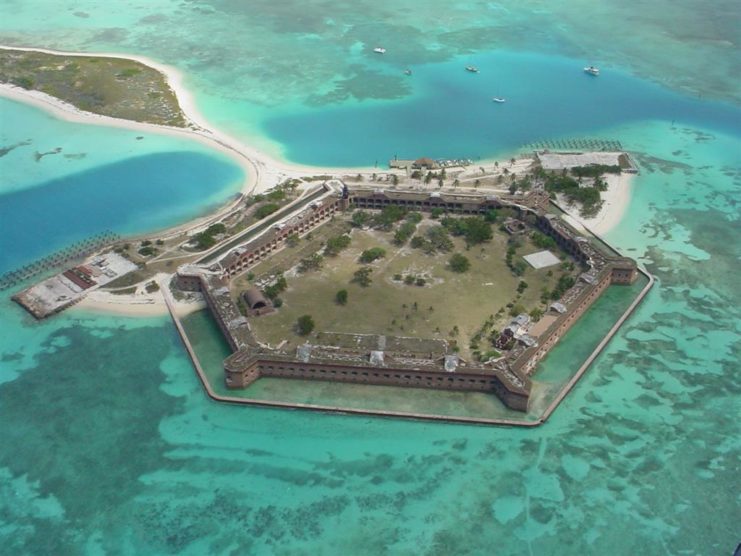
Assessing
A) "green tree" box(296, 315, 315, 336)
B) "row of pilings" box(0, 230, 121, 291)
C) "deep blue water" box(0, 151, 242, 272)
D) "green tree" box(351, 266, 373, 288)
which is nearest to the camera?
"green tree" box(296, 315, 315, 336)

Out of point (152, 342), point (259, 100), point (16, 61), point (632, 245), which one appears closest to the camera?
point (152, 342)

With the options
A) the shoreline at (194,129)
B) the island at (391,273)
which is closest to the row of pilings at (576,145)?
the island at (391,273)

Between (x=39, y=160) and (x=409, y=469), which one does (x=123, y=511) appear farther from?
(x=39, y=160)

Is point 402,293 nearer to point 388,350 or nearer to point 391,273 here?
point 391,273

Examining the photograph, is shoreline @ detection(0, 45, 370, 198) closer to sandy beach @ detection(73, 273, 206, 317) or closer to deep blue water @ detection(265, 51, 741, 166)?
deep blue water @ detection(265, 51, 741, 166)

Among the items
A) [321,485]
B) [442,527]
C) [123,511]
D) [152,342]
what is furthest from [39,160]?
[442,527]

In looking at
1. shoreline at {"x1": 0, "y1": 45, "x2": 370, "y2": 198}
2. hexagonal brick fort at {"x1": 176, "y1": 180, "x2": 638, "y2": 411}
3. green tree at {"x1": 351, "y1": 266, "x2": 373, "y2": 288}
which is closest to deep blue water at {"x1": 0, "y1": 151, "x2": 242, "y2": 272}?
shoreline at {"x1": 0, "y1": 45, "x2": 370, "y2": 198}

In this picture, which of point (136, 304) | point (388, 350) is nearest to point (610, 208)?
point (388, 350)
